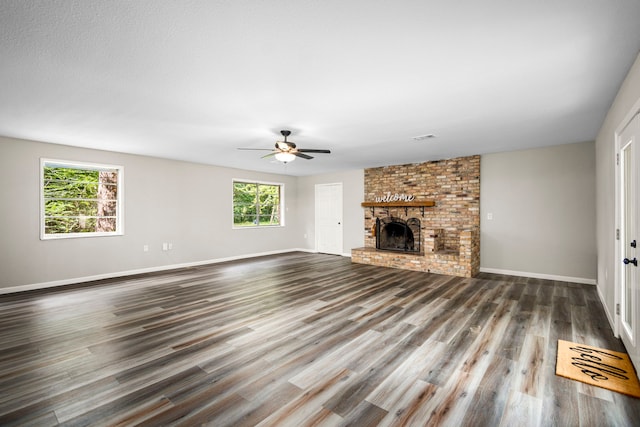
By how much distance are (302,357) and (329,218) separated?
20.9 feet

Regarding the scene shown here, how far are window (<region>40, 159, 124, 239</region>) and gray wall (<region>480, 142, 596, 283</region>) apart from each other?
7.37 metres

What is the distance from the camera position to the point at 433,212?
659 centimetres

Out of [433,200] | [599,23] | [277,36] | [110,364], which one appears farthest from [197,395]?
[433,200]

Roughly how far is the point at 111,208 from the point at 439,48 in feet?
20.7

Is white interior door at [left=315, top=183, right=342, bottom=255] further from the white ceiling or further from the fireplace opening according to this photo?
the white ceiling

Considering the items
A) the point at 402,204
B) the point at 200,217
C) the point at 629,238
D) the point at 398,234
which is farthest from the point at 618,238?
the point at 200,217

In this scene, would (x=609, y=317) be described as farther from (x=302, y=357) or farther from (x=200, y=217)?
(x=200, y=217)

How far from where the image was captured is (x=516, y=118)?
365 cm

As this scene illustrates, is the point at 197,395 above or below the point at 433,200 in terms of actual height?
below

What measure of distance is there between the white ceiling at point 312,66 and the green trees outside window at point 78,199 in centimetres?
107

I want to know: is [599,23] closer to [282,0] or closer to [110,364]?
[282,0]

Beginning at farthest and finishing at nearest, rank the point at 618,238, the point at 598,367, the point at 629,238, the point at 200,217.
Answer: the point at 200,217 → the point at 618,238 → the point at 629,238 → the point at 598,367

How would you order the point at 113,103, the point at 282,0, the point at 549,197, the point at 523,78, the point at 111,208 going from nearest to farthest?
the point at 282,0 < the point at 523,78 < the point at 113,103 < the point at 549,197 < the point at 111,208

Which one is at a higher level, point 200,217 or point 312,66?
point 312,66
